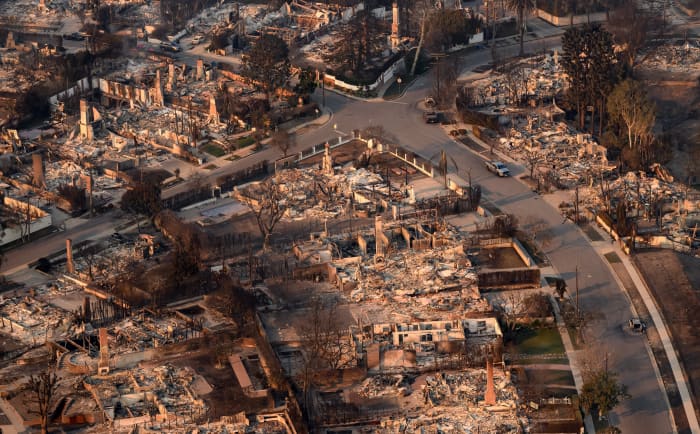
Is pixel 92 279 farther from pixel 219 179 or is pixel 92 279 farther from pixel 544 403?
pixel 544 403

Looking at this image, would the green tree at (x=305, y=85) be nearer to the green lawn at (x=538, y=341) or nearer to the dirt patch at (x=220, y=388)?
the dirt patch at (x=220, y=388)

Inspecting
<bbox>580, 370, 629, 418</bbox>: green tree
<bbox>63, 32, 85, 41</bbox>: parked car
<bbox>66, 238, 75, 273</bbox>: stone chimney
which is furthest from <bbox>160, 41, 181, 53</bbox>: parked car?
<bbox>580, 370, 629, 418</bbox>: green tree

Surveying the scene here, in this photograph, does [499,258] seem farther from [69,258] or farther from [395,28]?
[395,28]

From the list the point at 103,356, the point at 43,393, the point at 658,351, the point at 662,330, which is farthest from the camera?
the point at 662,330

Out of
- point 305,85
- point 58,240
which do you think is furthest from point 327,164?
point 58,240

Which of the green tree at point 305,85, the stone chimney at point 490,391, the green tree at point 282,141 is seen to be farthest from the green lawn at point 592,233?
the green tree at point 305,85

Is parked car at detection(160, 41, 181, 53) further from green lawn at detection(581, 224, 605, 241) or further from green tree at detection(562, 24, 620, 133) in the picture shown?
green lawn at detection(581, 224, 605, 241)
